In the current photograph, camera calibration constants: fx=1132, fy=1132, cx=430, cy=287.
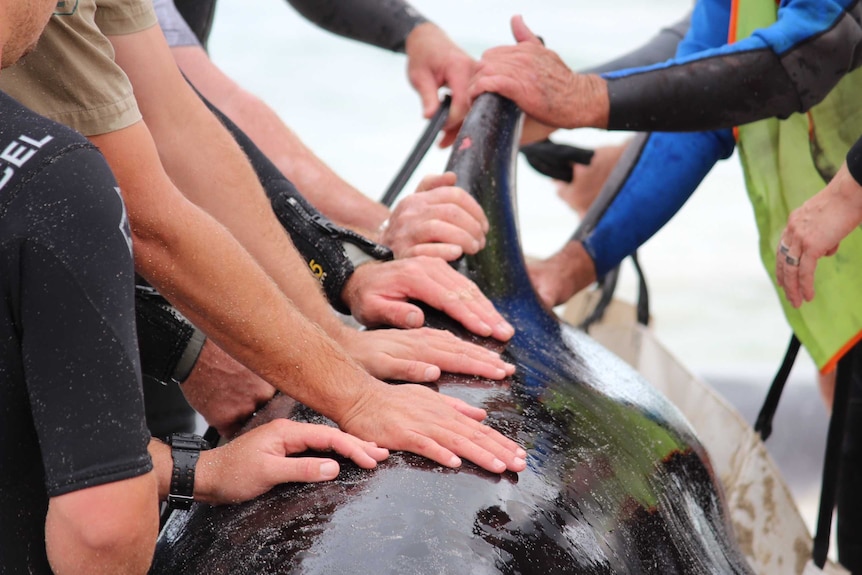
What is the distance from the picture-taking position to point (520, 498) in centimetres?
124

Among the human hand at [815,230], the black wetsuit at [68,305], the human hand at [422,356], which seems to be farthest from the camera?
the human hand at [815,230]

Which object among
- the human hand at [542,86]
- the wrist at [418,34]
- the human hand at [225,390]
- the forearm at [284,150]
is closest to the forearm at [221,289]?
the human hand at [225,390]

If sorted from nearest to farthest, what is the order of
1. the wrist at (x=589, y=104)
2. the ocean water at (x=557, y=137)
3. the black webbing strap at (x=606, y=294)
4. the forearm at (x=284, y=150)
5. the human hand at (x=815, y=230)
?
the human hand at (x=815, y=230) → the wrist at (x=589, y=104) → the forearm at (x=284, y=150) → the black webbing strap at (x=606, y=294) → the ocean water at (x=557, y=137)

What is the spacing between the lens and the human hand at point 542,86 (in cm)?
220

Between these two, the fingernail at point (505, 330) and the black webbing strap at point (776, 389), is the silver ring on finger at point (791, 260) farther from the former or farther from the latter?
the fingernail at point (505, 330)

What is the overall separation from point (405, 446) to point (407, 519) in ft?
0.53

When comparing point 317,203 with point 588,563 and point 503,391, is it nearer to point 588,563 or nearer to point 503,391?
point 503,391

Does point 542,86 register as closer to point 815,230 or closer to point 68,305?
point 815,230

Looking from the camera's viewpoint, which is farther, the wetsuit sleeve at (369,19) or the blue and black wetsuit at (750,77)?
the wetsuit sleeve at (369,19)

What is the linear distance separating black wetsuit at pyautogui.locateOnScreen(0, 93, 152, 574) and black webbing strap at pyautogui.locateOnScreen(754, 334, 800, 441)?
1.82 m

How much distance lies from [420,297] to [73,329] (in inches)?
29.7

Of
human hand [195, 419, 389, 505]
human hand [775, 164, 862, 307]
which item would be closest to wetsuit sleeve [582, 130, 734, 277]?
human hand [775, 164, 862, 307]

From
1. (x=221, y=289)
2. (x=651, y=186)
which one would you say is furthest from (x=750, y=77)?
(x=221, y=289)

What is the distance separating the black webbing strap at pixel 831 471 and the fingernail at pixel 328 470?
139 cm
